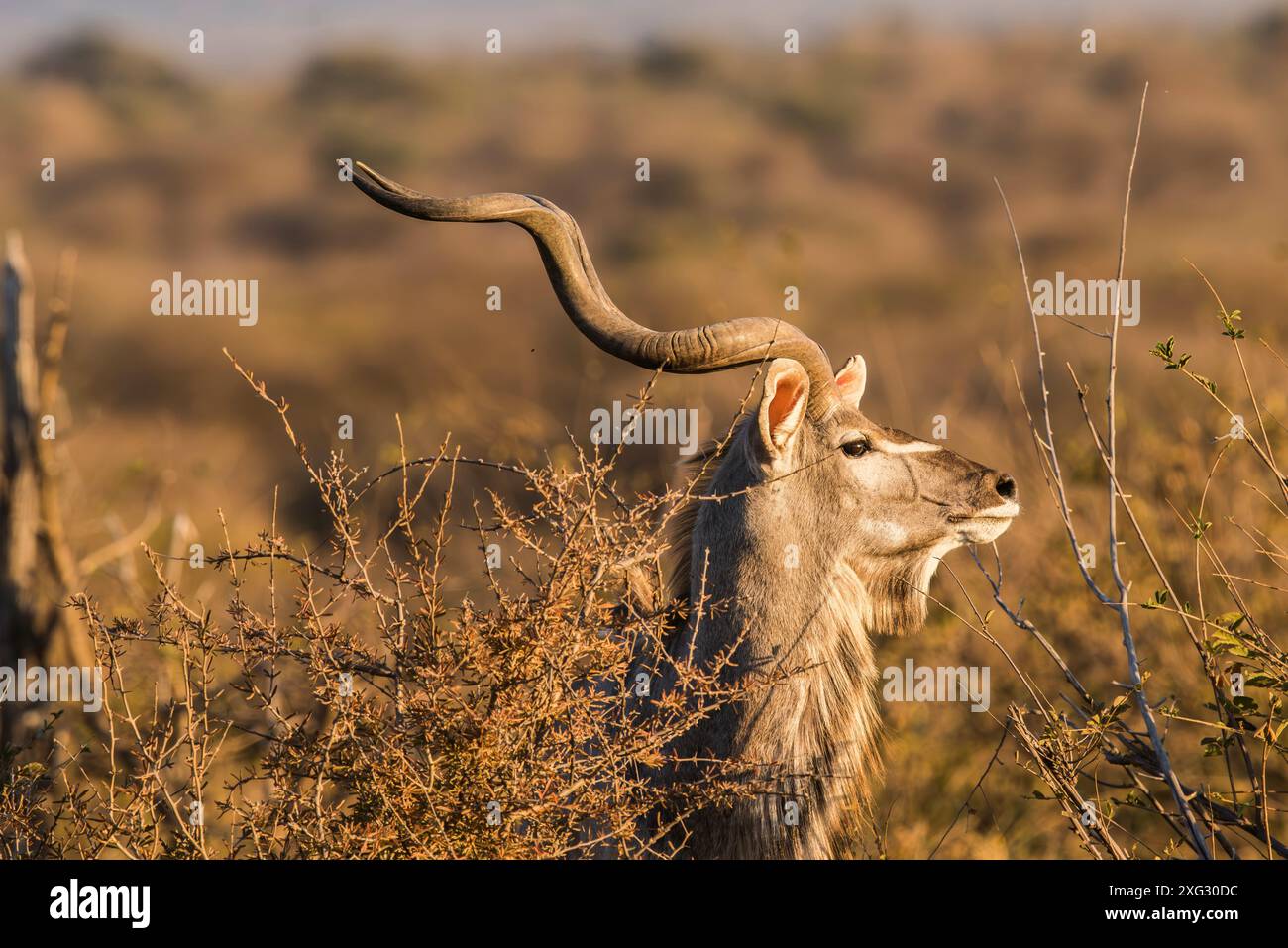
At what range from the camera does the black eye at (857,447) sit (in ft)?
18.5

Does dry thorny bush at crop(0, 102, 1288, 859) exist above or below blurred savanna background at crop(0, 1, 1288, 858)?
below

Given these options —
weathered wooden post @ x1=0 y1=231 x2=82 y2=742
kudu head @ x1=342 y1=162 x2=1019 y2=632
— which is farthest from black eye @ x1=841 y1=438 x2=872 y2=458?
weathered wooden post @ x1=0 y1=231 x2=82 y2=742

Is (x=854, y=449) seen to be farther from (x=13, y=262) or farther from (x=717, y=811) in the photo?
(x=13, y=262)

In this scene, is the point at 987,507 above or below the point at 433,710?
above

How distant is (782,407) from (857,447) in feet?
1.09

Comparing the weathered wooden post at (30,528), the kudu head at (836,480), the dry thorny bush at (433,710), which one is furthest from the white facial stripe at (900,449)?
the weathered wooden post at (30,528)

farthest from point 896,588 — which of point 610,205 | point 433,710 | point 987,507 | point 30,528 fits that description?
point 610,205

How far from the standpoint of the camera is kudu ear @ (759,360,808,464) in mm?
5414

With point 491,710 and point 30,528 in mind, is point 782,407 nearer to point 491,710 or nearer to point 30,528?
point 491,710

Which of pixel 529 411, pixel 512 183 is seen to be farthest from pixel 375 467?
pixel 512 183

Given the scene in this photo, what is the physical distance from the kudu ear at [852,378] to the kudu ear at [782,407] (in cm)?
52

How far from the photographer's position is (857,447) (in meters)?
5.66

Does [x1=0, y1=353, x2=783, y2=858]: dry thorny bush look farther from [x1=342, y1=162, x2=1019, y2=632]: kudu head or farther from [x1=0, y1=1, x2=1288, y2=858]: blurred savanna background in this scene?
[x1=0, y1=1, x2=1288, y2=858]: blurred savanna background

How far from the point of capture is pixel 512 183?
1577 inches
